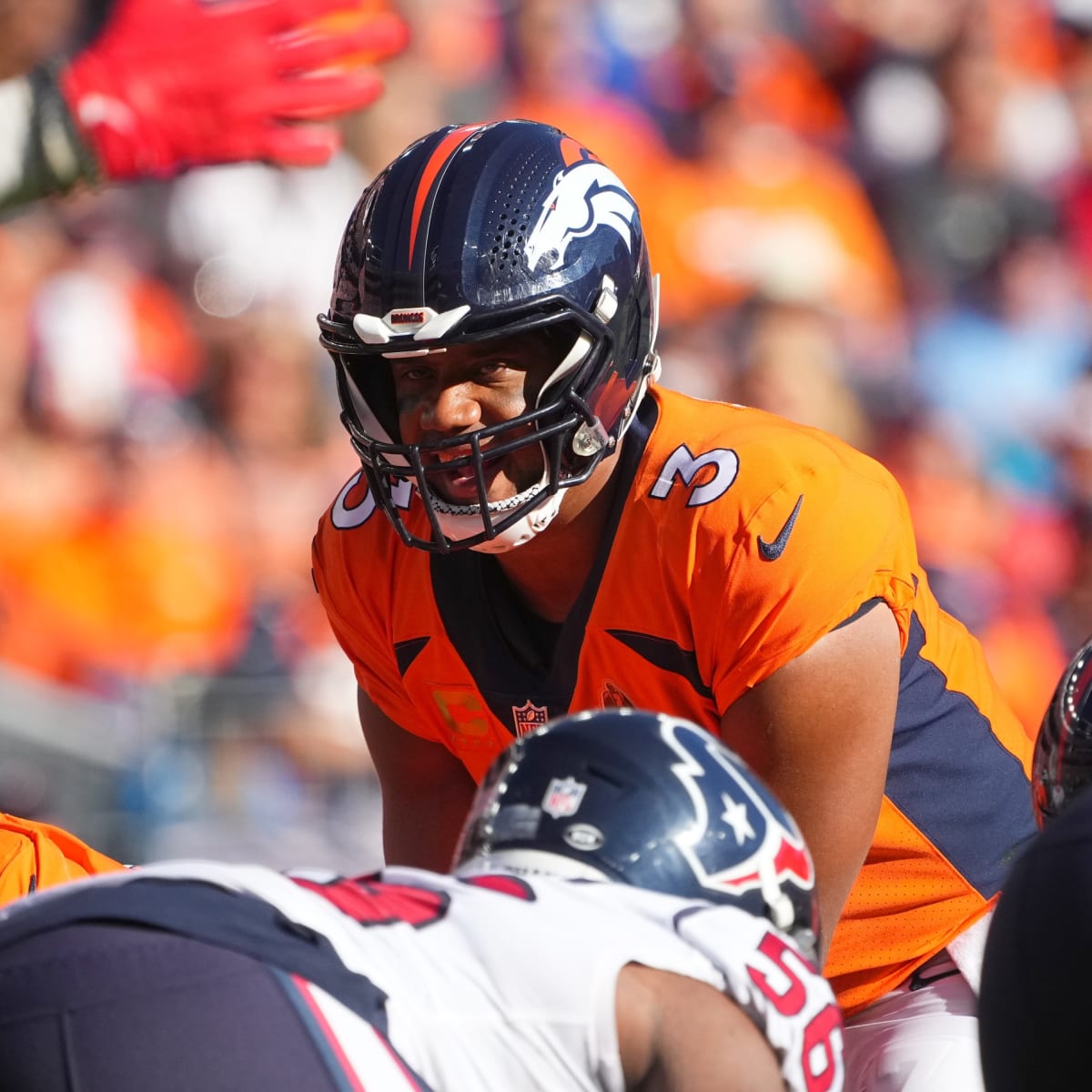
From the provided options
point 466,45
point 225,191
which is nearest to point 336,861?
point 225,191

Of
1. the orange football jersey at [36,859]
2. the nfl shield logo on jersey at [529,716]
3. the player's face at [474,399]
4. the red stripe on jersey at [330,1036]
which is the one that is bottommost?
the orange football jersey at [36,859]

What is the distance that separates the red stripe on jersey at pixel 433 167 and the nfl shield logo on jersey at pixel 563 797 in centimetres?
104

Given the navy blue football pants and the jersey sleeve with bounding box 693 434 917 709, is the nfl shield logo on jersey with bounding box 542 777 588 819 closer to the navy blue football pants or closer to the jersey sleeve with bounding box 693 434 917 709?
the navy blue football pants

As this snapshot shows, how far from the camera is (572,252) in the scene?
2.72m

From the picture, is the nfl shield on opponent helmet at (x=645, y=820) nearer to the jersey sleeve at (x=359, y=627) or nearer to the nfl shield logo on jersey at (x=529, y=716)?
the nfl shield logo on jersey at (x=529, y=716)

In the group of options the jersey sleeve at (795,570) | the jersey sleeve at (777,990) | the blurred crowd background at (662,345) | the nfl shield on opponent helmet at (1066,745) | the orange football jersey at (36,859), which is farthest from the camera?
the blurred crowd background at (662,345)

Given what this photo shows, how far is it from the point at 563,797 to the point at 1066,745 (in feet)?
2.07

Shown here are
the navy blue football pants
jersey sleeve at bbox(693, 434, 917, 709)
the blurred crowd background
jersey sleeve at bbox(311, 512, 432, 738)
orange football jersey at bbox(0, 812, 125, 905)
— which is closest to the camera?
the navy blue football pants

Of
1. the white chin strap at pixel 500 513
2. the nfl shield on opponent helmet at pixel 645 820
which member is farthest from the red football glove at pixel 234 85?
the nfl shield on opponent helmet at pixel 645 820

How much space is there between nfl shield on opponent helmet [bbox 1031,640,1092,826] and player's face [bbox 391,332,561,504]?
92 centimetres

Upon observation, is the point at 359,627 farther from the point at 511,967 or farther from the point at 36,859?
the point at 511,967

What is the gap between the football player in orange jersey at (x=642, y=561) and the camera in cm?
253

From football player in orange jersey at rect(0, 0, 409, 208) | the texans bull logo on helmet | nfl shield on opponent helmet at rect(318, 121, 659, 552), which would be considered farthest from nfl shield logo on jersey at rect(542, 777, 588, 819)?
football player in orange jersey at rect(0, 0, 409, 208)

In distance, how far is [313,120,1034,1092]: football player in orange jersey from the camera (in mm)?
2529
